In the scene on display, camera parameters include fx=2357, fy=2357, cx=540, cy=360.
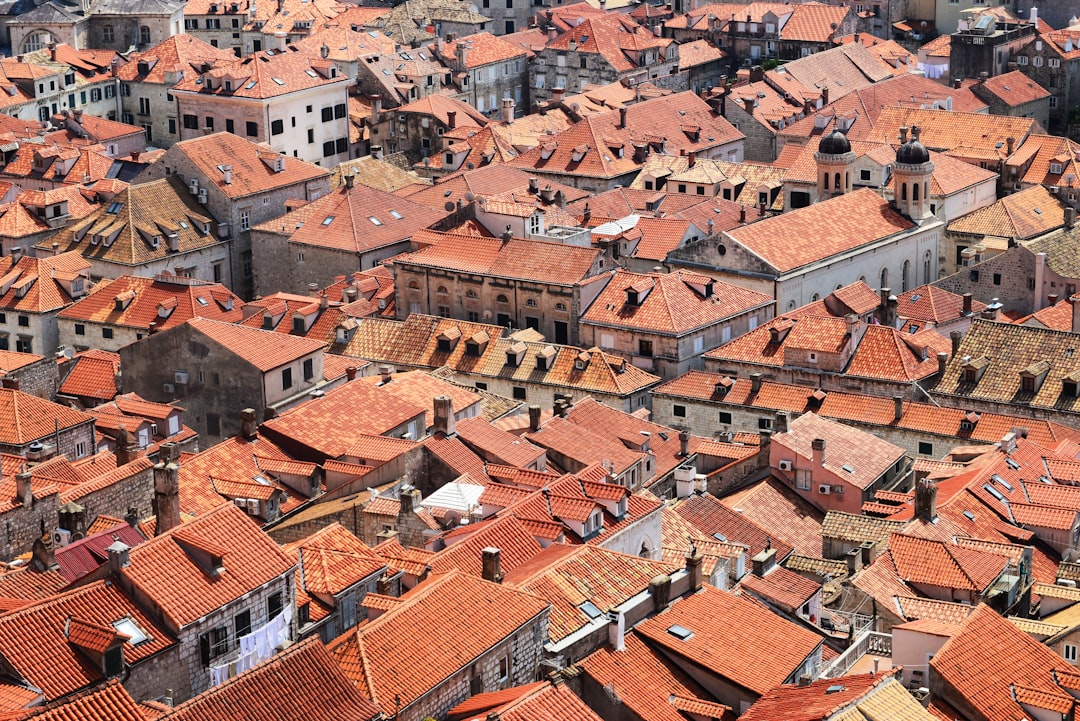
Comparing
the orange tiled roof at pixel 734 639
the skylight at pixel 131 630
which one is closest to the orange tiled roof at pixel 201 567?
the skylight at pixel 131 630

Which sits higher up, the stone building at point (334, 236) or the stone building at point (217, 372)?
the stone building at point (217, 372)

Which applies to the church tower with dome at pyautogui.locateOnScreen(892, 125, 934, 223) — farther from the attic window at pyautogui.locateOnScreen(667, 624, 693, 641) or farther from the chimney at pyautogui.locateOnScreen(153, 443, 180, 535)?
the chimney at pyautogui.locateOnScreen(153, 443, 180, 535)

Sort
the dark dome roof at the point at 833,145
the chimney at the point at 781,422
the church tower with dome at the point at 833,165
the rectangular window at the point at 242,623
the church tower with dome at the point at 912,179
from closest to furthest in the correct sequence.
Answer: the rectangular window at the point at 242,623, the chimney at the point at 781,422, the church tower with dome at the point at 912,179, the dark dome roof at the point at 833,145, the church tower with dome at the point at 833,165

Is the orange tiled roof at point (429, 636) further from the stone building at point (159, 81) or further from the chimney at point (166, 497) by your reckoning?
the stone building at point (159, 81)

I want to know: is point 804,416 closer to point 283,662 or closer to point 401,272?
point 401,272

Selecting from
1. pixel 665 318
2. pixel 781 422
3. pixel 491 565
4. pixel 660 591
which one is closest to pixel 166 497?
pixel 491 565

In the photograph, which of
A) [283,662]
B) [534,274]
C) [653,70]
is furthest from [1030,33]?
[283,662]
